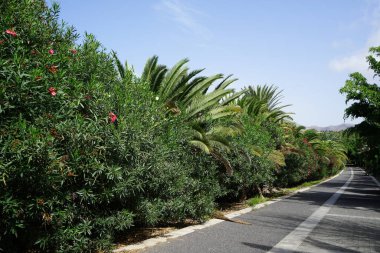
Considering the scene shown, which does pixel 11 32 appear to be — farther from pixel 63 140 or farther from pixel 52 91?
pixel 63 140

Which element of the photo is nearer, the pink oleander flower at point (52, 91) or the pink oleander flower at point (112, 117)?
the pink oleander flower at point (52, 91)

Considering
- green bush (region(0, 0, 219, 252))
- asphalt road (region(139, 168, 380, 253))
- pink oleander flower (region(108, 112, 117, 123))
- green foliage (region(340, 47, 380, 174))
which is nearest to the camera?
green bush (region(0, 0, 219, 252))

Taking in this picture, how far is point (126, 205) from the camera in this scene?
6.66 metres

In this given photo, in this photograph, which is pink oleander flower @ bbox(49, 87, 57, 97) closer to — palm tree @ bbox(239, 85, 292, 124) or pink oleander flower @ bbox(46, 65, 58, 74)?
pink oleander flower @ bbox(46, 65, 58, 74)

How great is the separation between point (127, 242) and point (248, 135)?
7963 millimetres

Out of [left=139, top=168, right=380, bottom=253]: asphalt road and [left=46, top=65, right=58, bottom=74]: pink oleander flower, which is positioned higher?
[left=46, top=65, right=58, bottom=74]: pink oleander flower

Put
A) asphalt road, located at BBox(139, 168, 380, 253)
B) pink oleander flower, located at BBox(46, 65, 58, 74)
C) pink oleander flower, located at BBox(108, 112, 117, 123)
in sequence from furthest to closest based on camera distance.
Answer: asphalt road, located at BBox(139, 168, 380, 253)
pink oleander flower, located at BBox(108, 112, 117, 123)
pink oleander flower, located at BBox(46, 65, 58, 74)

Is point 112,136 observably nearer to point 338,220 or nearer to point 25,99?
point 25,99

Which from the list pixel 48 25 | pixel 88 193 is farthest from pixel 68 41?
pixel 88 193

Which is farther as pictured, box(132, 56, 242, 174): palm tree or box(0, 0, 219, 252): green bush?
box(132, 56, 242, 174): palm tree

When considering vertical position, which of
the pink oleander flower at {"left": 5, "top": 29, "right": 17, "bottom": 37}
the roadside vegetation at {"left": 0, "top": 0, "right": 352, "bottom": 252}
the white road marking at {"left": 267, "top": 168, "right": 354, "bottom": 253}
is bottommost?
the white road marking at {"left": 267, "top": 168, "right": 354, "bottom": 253}

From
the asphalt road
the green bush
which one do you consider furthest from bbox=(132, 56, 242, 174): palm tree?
the green bush

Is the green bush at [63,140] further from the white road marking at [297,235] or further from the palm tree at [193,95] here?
the palm tree at [193,95]

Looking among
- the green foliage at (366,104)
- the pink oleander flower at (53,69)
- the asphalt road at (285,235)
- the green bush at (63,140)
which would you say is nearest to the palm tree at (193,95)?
the asphalt road at (285,235)
